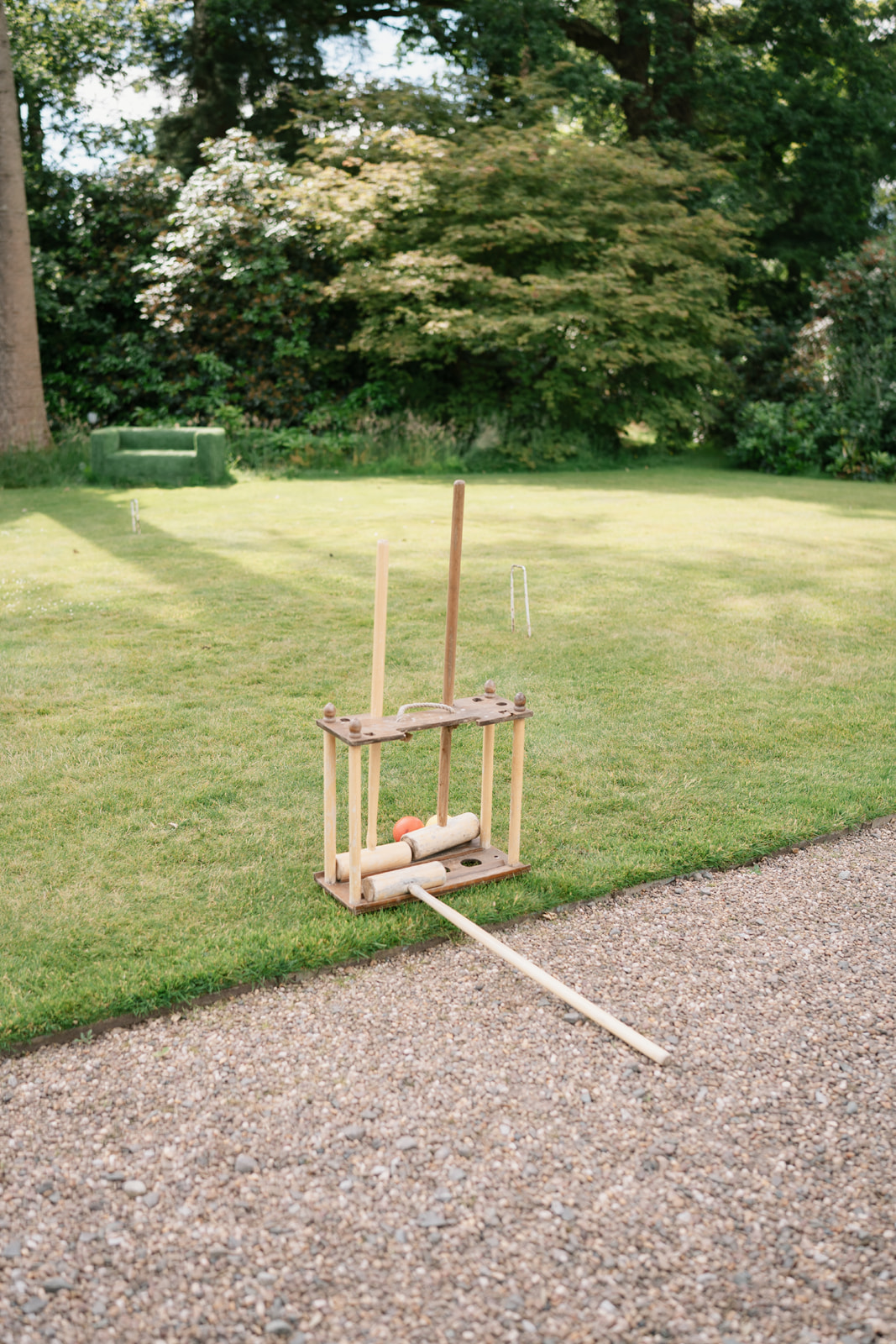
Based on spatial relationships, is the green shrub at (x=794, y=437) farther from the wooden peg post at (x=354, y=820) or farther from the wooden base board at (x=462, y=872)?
the wooden peg post at (x=354, y=820)

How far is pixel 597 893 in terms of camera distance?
11.8 feet

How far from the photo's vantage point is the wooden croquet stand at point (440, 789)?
3.23 meters

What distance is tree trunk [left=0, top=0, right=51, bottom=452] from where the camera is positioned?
42.8 feet

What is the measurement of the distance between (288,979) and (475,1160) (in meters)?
0.94

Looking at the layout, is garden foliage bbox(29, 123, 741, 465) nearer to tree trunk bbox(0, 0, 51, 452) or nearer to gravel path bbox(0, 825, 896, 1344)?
tree trunk bbox(0, 0, 51, 452)

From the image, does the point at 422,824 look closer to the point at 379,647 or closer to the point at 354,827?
the point at 354,827

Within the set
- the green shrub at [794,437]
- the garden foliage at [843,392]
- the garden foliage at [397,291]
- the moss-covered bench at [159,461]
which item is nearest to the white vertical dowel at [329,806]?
the moss-covered bench at [159,461]

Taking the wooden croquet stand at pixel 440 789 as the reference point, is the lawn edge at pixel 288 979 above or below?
below

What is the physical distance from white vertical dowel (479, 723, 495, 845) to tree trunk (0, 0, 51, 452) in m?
12.1

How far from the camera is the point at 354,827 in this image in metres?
3.29

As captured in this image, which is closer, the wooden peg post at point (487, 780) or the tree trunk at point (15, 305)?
the wooden peg post at point (487, 780)

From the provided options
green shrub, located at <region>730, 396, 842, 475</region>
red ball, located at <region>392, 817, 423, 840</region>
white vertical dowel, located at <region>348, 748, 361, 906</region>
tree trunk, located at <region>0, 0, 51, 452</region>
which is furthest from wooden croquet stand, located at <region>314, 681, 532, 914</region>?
green shrub, located at <region>730, 396, 842, 475</region>

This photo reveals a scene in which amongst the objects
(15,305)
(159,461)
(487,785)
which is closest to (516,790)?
(487,785)

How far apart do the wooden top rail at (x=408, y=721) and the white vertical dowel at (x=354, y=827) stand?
64 millimetres
